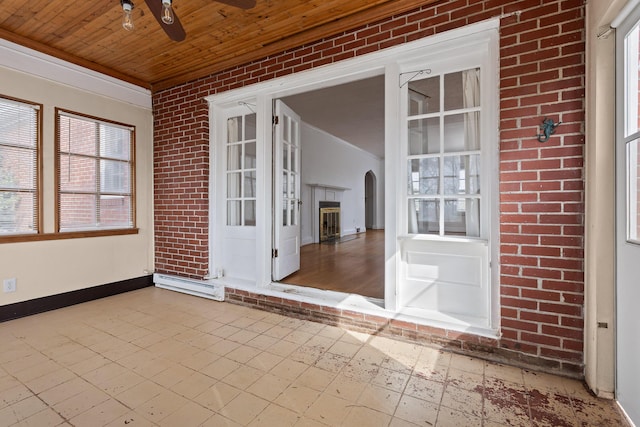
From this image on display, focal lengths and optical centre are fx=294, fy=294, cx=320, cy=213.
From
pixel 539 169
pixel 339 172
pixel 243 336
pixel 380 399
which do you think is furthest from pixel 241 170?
pixel 339 172

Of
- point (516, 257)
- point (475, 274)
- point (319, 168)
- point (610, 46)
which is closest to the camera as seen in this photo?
point (610, 46)

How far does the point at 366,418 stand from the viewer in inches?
61.4

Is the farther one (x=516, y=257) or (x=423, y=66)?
(x=423, y=66)

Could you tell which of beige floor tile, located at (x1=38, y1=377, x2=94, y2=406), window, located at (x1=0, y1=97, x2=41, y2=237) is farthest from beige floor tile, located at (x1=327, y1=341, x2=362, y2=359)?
window, located at (x1=0, y1=97, x2=41, y2=237)

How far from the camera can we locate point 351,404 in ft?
5.49

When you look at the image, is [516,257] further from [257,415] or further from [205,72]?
[205,72]

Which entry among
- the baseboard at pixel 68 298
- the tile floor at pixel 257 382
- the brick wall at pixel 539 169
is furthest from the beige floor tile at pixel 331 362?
the baseboard at pixel 68 298

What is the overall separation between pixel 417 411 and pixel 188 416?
1237mm

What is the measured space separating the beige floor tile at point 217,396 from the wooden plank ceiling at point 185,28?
2704 millimetres

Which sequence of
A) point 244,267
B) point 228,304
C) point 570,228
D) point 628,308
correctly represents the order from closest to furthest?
point 628,308 → point 570,228 → point 228,304 → point 244,267

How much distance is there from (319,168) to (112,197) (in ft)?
16.8

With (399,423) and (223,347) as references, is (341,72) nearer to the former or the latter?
(223,347)

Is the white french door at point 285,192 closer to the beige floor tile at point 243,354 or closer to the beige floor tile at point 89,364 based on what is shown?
the beige floor tile at point 243,354

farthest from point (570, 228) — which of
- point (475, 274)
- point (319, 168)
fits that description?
point (319, 168)
